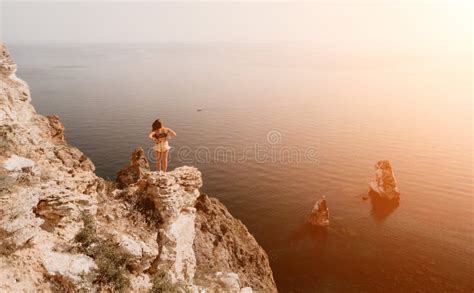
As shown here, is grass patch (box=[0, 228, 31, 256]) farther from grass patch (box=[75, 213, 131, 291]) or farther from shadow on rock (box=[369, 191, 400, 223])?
shadow on rock (box=[369, 191, 400, 223])

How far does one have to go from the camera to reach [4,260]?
11.6 m

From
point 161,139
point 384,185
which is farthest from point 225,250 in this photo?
point 384,185

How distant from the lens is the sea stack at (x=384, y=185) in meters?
60.3

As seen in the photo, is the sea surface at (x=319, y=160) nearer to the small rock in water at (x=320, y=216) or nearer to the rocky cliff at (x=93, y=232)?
the small rock in water at (x=320, y=216)

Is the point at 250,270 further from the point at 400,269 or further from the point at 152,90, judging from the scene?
the point at 152,90

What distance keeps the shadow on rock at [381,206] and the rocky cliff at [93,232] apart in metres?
40.6

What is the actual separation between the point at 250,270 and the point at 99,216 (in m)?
17.2

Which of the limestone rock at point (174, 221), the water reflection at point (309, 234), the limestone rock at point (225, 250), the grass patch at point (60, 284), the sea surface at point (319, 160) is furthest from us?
the water reflection at point (309, 234)

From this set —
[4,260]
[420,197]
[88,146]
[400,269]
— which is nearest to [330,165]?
[420,197]

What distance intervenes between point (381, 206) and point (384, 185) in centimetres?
409

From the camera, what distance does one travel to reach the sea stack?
198 feet

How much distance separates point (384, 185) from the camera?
202ft

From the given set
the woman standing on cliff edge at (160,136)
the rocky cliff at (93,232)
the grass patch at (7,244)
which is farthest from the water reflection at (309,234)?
the grass patch at (7,244)

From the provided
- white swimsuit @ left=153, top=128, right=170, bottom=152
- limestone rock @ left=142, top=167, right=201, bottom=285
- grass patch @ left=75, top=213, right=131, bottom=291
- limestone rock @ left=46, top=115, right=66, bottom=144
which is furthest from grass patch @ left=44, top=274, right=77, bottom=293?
limestone rock @ left=46, top=115, right=66, bottom=144
